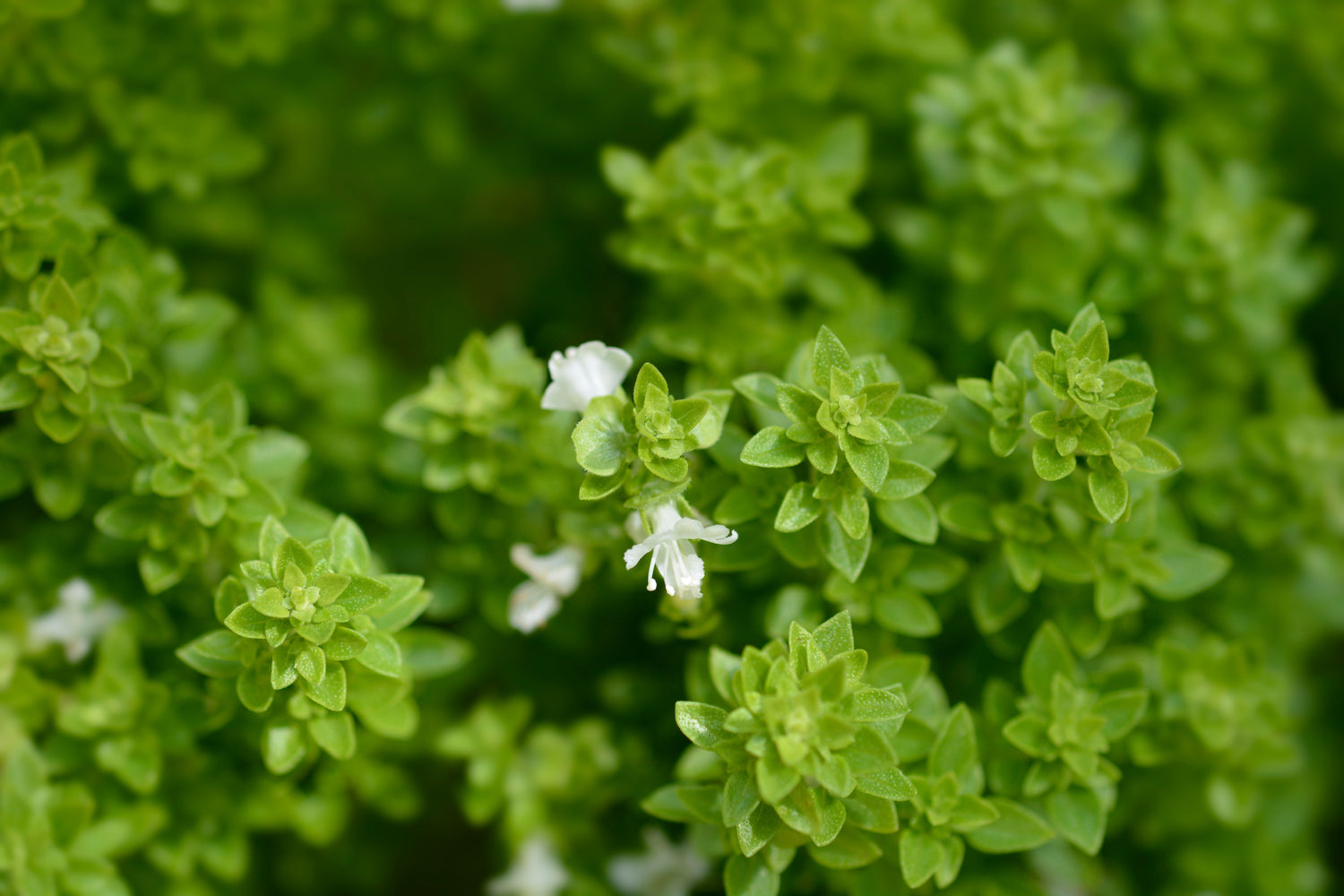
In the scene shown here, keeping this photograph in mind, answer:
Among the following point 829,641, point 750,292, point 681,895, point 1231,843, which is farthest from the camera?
point 1231,843

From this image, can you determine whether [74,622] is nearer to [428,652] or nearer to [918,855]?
[428,652]

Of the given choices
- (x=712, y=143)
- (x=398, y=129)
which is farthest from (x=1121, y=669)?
(x=398, y=129)

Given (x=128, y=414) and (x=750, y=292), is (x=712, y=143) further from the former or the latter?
(x=128, y=414)

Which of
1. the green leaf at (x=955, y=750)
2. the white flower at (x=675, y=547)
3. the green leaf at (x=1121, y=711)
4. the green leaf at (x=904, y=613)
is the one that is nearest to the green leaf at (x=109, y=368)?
the white flower at (x=675, y=547)

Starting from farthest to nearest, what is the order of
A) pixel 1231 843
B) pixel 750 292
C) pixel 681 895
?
pixel 1231 843, pixel 750 292, pixel 681 895

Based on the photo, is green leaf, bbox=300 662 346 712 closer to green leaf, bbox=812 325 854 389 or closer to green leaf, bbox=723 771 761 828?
green leaf, bbox=723 771 761 828

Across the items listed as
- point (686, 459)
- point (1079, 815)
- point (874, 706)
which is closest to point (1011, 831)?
point (1079, 815)
